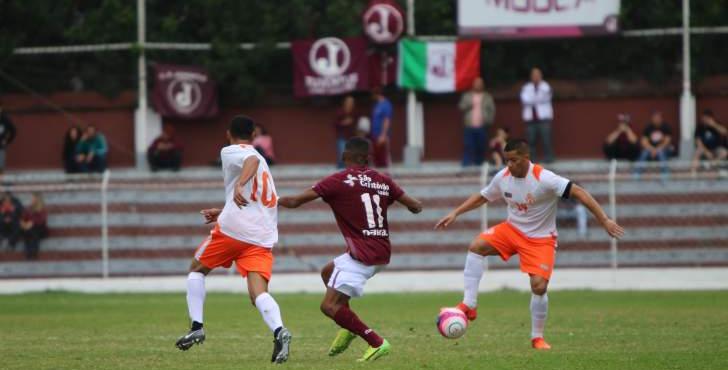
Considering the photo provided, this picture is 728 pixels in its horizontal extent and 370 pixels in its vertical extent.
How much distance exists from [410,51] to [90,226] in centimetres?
761

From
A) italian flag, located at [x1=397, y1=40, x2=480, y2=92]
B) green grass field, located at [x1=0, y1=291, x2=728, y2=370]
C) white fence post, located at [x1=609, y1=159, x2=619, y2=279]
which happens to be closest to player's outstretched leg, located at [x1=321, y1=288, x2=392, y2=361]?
green grass field, located at [x1=0, y1=291, x2=728, y2=370]

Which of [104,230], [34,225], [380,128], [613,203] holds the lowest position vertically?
[104,230]

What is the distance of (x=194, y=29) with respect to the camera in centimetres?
3131

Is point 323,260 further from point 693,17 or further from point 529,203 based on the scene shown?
point 529,203

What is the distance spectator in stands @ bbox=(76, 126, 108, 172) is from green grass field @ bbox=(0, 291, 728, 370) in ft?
17.9

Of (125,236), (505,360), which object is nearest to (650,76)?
(125,236)

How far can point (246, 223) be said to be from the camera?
→ 486 inches

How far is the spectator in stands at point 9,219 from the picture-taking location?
25.4 metres

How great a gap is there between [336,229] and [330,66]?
16.7 feet

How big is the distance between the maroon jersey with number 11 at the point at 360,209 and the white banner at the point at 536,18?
1702 centimetres

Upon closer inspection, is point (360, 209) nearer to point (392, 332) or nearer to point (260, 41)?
point (392, 332)

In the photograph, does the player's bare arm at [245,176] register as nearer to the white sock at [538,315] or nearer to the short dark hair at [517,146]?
the short dark hair at [517,146]

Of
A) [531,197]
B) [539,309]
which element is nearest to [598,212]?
[531,197]

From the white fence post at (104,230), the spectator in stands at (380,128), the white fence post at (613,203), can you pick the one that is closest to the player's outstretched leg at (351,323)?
the white fence post at (613,203)
